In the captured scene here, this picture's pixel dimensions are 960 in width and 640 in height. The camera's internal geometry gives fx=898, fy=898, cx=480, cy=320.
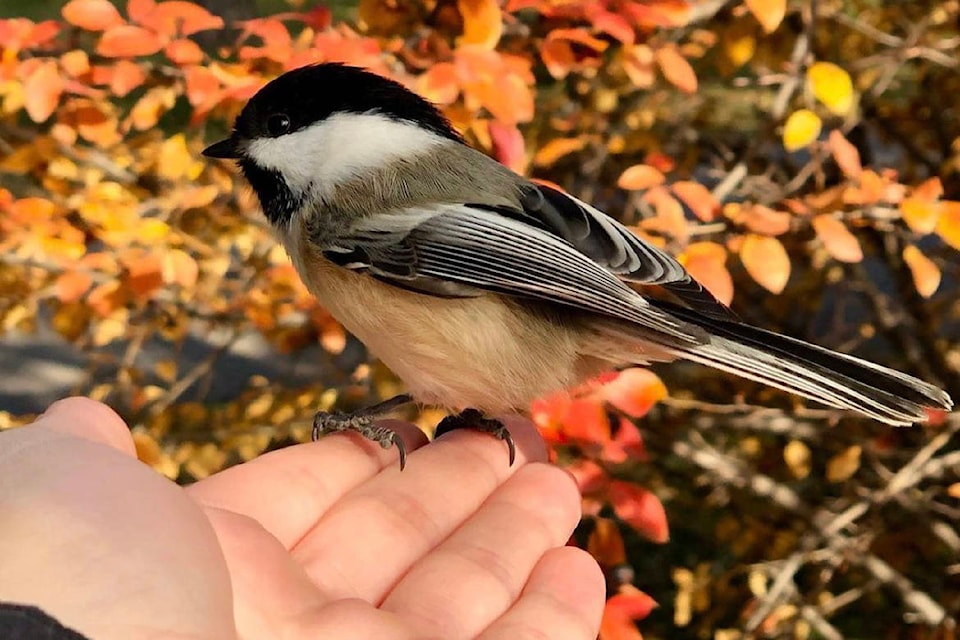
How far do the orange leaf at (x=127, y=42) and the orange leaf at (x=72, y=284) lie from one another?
332 mm

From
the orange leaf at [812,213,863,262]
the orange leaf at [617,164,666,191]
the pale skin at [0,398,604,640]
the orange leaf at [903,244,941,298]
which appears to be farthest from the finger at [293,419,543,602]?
the orange leaf at [903,244,941,298]

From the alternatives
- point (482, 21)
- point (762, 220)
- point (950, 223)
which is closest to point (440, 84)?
point (482, 21)

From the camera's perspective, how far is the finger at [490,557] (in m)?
0.93

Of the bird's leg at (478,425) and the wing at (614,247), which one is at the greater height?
the wing at (614,247)

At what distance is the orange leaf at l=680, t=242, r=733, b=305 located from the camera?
1.16 metres

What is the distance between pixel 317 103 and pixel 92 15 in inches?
14.6

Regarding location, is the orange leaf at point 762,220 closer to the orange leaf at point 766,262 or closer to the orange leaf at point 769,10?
the orange leaf at point 766,262

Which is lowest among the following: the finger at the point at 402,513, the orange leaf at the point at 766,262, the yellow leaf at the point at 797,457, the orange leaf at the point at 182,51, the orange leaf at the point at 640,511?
the yellow leaf at the point at 797,457

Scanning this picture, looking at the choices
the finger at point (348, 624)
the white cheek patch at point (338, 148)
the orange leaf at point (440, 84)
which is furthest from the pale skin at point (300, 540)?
the orange leaf at point (440, 84)

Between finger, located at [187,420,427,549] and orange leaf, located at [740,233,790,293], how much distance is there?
0.51 meters

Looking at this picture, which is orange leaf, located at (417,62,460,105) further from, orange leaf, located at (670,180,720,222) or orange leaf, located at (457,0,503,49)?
orange leaf, located at (670,180,720,222)

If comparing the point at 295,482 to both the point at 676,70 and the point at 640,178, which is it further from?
the point at 676,70

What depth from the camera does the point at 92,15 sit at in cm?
124

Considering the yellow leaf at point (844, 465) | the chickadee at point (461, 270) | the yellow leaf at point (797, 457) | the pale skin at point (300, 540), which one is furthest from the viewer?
the yellow leaf at point (797, 457)
